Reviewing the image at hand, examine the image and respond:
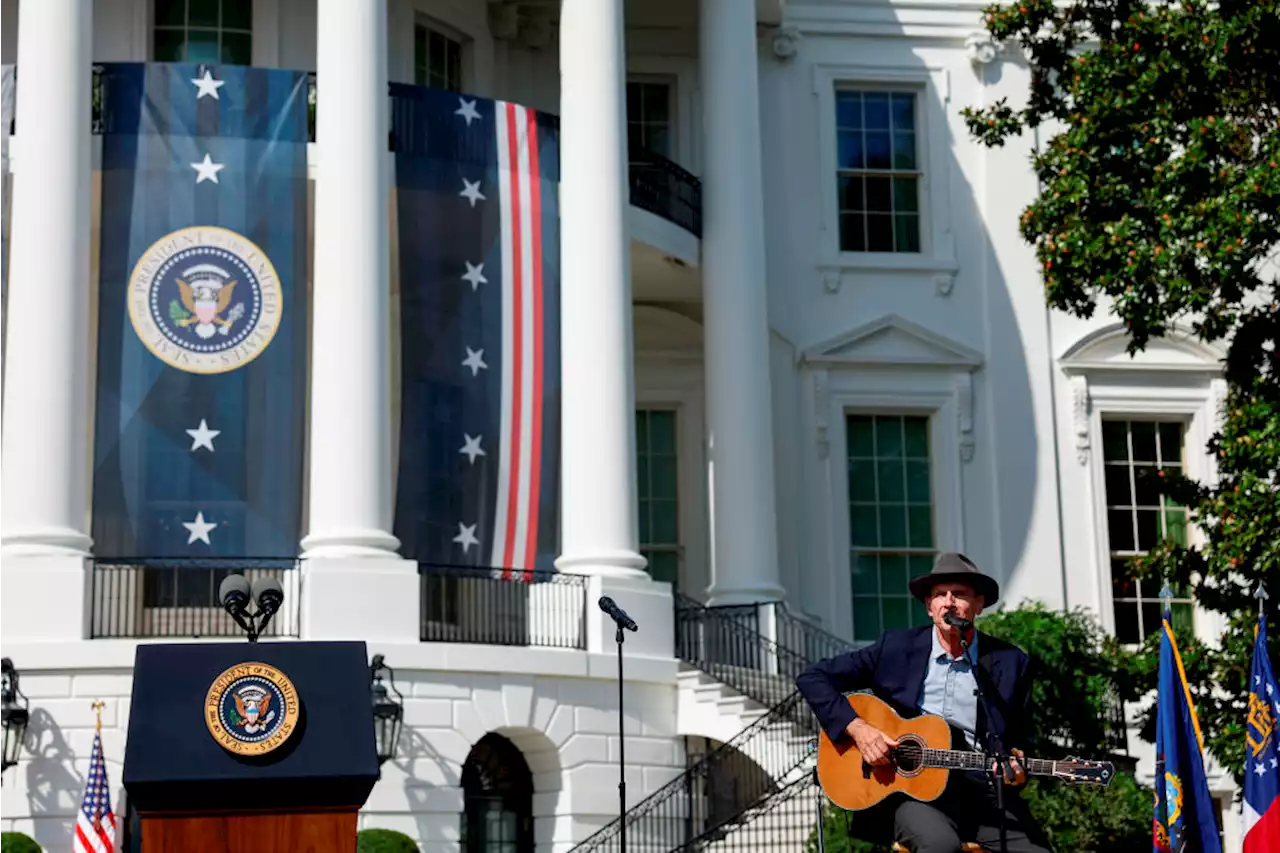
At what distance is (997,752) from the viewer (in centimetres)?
980

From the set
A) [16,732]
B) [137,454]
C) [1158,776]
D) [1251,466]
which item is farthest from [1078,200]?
[16,732]

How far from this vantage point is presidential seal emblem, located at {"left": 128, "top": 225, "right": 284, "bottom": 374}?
22.2m

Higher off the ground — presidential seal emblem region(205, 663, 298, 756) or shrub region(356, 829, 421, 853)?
presidential seal emblem region(205, 663, 298, 756)

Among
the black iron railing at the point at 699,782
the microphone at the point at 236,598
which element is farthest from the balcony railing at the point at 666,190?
the microphone at the point at 236,598

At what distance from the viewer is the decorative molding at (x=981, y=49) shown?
30.2 meters

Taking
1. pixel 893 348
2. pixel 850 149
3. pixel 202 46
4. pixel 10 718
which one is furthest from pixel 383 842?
pixel 850 149

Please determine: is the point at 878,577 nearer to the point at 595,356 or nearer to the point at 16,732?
the point at 595,356

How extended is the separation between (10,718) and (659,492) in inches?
439

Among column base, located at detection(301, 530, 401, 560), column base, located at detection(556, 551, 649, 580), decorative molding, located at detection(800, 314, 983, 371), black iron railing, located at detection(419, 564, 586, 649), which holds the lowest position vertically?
black iron railing, located at detection(419, 564, 586, 649)

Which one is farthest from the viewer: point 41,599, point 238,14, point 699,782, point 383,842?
point 238,14

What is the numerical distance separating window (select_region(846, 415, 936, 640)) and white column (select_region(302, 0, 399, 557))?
8802mm

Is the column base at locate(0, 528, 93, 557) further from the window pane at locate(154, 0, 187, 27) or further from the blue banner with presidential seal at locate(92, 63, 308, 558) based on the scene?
the window pane at locate(154, 0, 187, 27)

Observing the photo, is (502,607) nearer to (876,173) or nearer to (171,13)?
(171,13)

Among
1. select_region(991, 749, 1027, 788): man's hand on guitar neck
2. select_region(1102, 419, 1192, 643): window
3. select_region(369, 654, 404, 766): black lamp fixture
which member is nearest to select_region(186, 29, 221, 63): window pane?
select_region(369, 654, 404, 766): black lamp fixture
